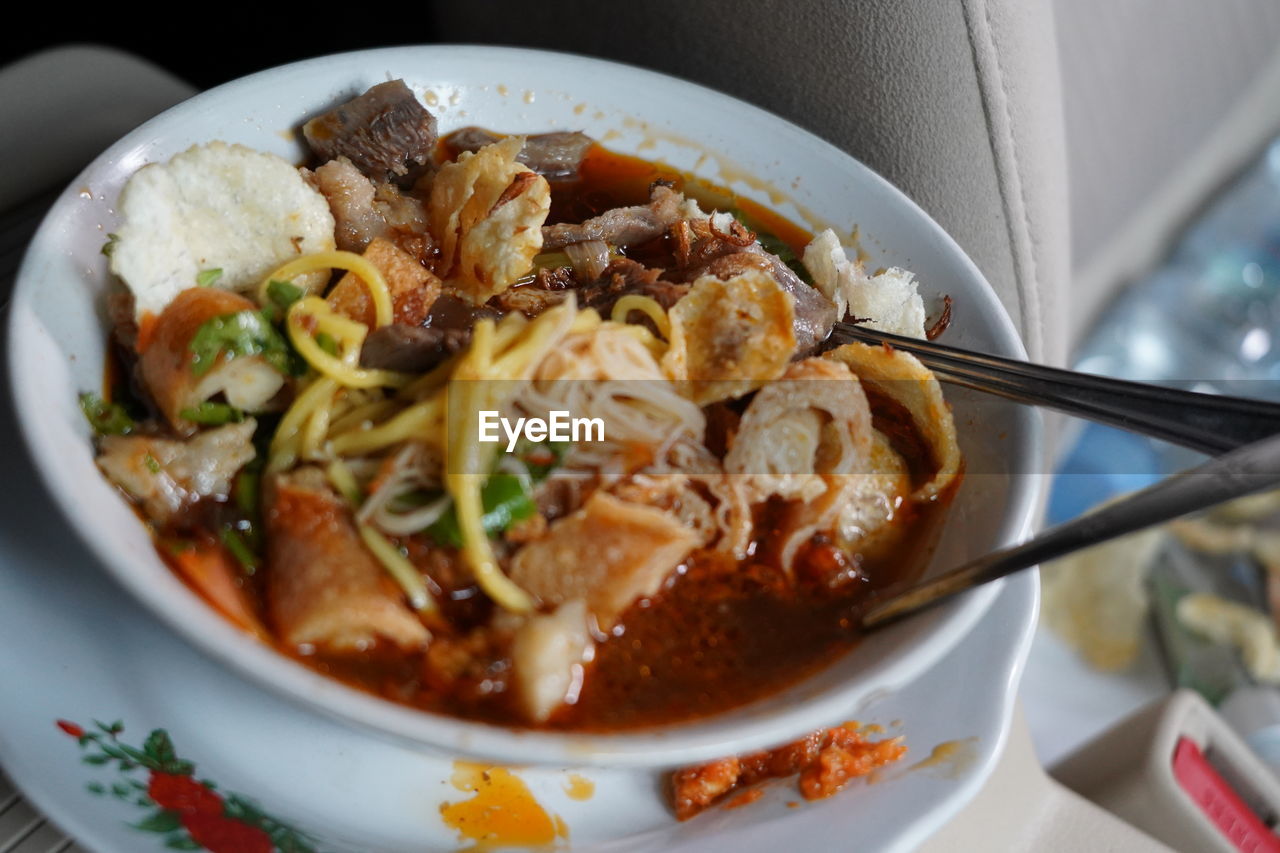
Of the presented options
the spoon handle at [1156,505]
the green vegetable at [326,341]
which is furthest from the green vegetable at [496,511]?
the spoon handle at [1156,505]

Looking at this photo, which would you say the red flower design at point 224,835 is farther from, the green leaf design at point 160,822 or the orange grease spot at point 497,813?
the orange grease spot at point 497,813

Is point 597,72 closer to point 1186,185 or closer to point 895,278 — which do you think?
point 895,278

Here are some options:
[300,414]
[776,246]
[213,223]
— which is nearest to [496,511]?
[300,414]

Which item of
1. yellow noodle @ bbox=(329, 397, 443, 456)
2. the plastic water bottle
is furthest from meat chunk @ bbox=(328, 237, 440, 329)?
the plastic water bottle

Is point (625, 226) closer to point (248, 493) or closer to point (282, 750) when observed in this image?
point (248, 493)

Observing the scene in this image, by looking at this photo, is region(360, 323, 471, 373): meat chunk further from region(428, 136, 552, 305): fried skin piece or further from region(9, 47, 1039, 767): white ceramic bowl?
region(9, 47, 1039, 767): white ceramic bowl

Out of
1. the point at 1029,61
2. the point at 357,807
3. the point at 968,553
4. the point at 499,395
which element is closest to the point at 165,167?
the point at 499,395
